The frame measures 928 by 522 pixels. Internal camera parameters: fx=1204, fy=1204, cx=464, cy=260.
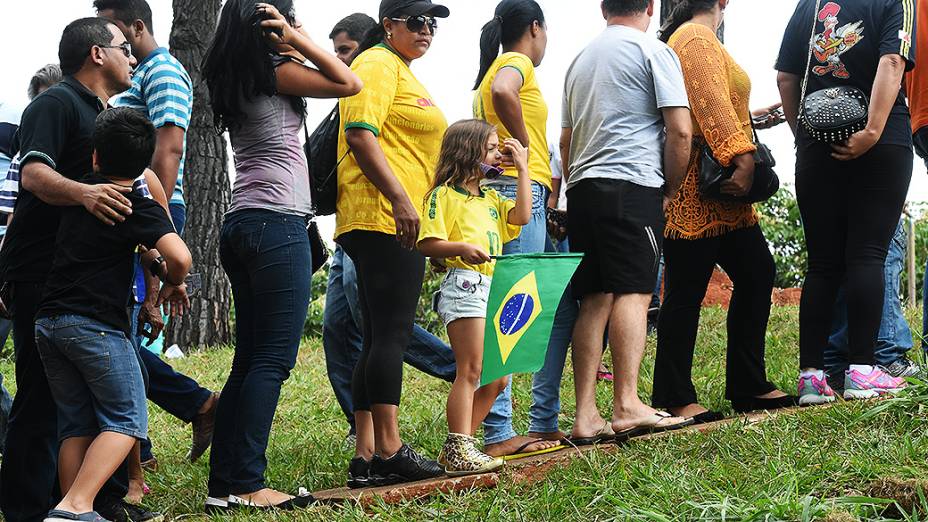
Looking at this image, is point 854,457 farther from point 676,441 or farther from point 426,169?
point 426,169

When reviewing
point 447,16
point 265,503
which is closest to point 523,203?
point 447,16

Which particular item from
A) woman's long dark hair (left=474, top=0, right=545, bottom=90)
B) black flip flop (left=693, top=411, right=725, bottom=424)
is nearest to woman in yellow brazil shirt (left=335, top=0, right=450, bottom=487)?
woman's long dark hair (left=474, top=0, right=545, bottom=90)

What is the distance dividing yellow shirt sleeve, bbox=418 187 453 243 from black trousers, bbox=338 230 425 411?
15cm

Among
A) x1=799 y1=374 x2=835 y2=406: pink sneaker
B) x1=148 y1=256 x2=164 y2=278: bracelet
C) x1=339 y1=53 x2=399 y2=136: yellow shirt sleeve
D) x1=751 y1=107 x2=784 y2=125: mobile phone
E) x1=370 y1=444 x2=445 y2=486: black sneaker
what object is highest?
x1=339 y1=53 x2=399 y2=136: yellow shirt sleeve

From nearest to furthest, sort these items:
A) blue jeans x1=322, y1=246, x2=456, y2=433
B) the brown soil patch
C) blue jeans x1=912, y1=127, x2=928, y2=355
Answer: the brown soil patch, blue jeans x1=322, y1=246, x2=456, y2=433, blue jeans x1=912, y1=127, x2=928, y2=355

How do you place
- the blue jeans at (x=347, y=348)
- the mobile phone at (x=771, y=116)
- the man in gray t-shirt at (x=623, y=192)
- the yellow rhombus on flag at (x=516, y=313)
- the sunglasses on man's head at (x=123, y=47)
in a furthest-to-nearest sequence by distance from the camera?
the mobile phone at (x=771, y=116) < the blue jeans at (x=347, y=348) < the man in gray t-shirt at (x=623, y=192) < the yellow rhombus on flag at (x=516, y=313) < the sunglasses on man's head at (x=123, y=47)

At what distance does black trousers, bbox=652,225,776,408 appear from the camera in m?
5.59

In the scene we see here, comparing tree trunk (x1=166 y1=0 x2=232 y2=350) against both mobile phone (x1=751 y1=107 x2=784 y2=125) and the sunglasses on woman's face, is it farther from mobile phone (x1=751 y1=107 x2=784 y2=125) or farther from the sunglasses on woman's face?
the sunglasses on woman's face

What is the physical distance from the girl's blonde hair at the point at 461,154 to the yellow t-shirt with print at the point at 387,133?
9cm

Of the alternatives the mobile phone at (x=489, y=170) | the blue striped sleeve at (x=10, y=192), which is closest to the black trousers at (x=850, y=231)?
the mobile phone at (x=489, y=170)

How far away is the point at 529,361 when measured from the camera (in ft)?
15.6

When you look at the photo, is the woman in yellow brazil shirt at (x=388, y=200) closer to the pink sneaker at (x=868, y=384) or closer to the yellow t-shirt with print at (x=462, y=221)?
the yellow t-shirt with print at (x=462, y=221)

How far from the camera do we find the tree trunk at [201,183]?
34.4 feet

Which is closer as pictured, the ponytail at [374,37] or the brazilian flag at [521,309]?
the brazilian flag at [521,309]
